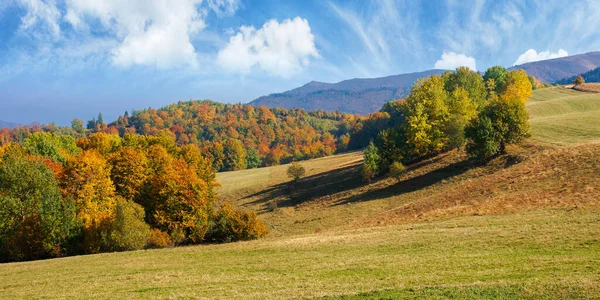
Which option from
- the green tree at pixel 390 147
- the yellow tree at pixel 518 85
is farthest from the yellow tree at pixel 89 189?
the yellow tree at pixel 518 85

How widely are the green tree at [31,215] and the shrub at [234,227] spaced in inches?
604

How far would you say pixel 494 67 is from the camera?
111 metres

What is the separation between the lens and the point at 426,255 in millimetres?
23422

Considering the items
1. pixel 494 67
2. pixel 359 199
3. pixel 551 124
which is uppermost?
pixel 494 67

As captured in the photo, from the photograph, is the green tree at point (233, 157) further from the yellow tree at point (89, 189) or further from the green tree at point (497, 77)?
the yellow tree at point (89, 189)

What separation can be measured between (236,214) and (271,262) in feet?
72.1

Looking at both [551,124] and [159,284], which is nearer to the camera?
[159,284]

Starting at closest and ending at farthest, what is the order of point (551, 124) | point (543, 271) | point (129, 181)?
point (543, 271) → point (129, 181) → point (551, 124)

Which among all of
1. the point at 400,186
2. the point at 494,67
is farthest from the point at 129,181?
the point at 494,67

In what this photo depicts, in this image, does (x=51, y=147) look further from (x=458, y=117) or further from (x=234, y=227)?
(x=458, y=117)

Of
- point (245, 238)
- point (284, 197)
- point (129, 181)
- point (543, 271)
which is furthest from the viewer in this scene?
point (284, 197)

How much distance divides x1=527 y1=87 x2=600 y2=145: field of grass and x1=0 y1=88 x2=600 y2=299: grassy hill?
85.8 inches

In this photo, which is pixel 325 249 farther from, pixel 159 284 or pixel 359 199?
pixel 359 199

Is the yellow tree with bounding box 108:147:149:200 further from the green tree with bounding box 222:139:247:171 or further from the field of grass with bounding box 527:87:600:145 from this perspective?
the green tree with bounding box 222:139:247:171
